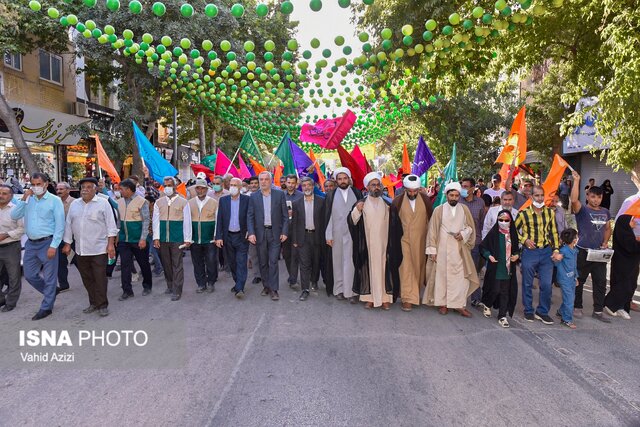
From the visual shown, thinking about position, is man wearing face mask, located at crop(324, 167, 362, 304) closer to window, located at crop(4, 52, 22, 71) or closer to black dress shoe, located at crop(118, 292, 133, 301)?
black dress shoe, located at crop(118, 292, 133, 301)

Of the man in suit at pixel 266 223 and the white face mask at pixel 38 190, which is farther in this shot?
the man in suit at pixel 266 223

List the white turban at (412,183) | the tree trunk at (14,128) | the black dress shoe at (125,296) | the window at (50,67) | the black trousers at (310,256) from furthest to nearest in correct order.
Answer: the window at (50,67)
the tree trunk at (14,128)
the black trousers at (310,256)
the black dress shoe at (125,296)
the white turban at (412,183)

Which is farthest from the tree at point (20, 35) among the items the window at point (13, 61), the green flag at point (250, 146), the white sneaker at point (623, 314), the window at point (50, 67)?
the white sneaker at point (623, 314)

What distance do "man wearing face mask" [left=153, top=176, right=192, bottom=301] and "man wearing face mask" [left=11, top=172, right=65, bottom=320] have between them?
1288 millimetres

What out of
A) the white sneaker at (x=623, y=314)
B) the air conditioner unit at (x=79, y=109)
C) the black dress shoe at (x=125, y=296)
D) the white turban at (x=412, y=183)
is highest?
the air conditioner unit at (x=79, y=109)

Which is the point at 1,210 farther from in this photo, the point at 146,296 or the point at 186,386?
the point at 186,386

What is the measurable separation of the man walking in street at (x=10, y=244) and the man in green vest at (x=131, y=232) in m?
1.25

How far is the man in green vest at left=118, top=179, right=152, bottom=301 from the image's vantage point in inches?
253

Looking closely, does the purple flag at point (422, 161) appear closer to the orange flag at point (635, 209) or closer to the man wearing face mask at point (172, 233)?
the orange flag at point (635, 209)

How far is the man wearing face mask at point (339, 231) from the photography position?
6.41 metres

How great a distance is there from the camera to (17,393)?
3.51 metres

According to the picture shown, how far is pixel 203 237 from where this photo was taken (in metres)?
6.77

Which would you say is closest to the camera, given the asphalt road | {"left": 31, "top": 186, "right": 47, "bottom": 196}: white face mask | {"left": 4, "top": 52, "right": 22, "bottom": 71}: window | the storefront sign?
the asphalt road

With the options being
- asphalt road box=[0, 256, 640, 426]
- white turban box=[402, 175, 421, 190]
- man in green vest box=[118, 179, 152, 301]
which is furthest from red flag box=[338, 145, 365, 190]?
man in green vest box=[118, 179, 152, 301]
